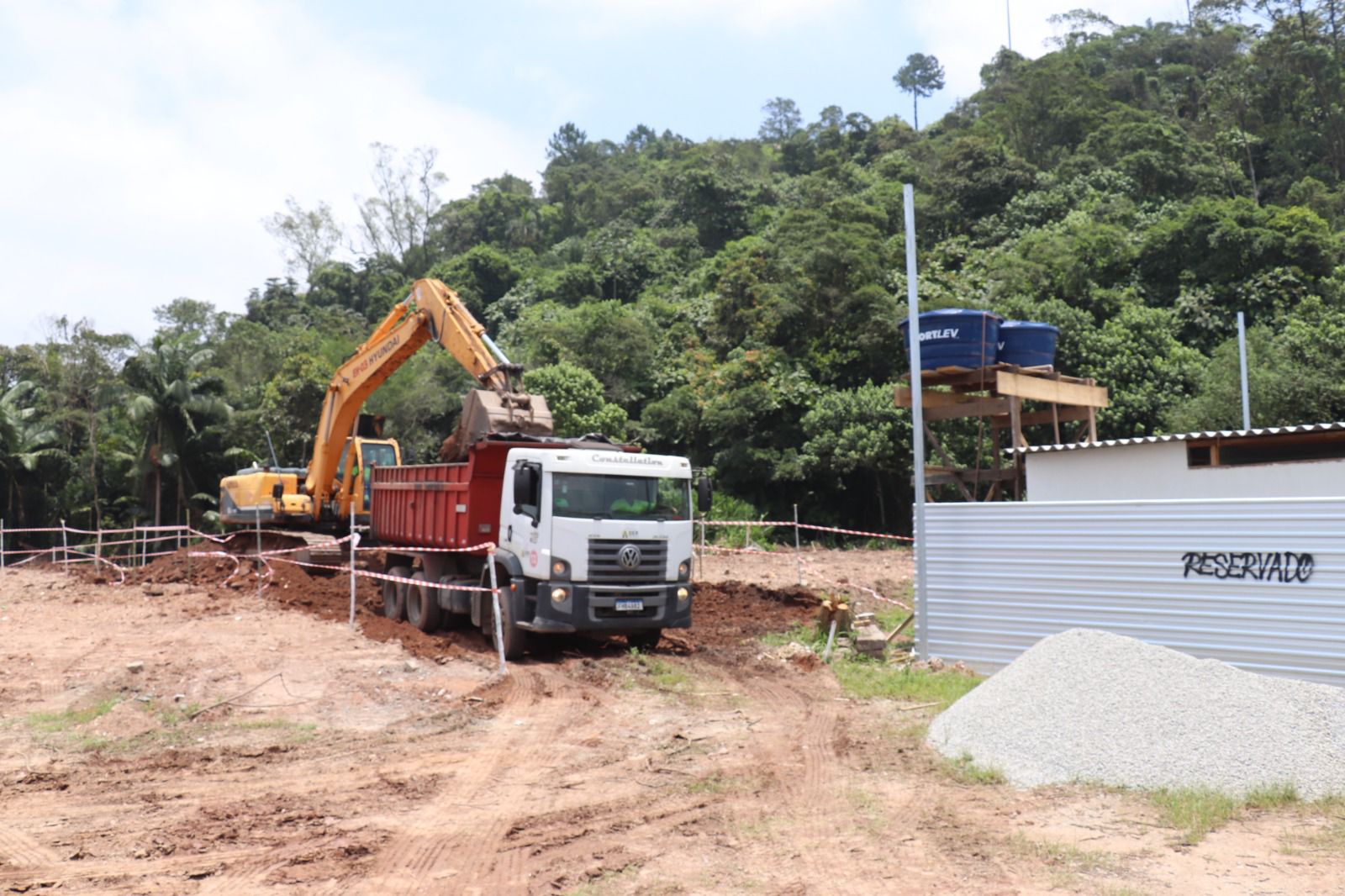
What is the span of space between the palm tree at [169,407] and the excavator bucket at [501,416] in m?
26.5

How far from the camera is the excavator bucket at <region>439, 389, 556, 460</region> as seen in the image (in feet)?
47.6

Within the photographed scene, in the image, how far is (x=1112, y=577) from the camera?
447 inches

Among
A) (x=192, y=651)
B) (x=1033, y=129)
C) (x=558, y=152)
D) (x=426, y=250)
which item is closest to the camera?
(x=192, y=651)

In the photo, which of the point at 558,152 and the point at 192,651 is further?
the point at 558,152

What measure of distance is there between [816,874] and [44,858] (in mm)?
4781

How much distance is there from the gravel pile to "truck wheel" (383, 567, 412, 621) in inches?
388

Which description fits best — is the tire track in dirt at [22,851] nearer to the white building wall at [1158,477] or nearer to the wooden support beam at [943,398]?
the white building wall at [1158,477]

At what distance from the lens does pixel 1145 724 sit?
27.1 ft

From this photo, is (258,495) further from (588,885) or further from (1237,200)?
(1237,200)

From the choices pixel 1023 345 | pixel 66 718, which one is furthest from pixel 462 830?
pixel 1023 345

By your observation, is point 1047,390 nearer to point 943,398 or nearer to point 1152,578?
point 943,398

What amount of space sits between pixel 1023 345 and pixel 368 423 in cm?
1277

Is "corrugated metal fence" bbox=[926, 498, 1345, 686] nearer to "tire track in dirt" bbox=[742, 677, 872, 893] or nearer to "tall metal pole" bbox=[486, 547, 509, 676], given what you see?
"tire track in dirt" bbox=[742, 677, 872, 893]

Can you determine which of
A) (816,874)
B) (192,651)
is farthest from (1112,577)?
(192,651)
